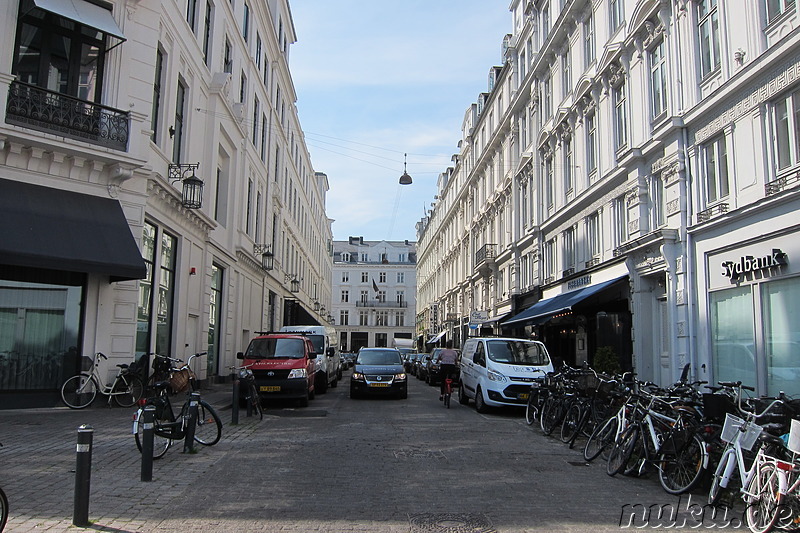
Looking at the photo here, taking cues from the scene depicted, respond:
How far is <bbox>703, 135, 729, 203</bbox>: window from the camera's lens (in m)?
13.8

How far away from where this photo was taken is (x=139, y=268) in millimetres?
13305

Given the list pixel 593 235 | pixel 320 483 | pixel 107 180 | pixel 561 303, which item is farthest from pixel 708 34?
pixel 107 180

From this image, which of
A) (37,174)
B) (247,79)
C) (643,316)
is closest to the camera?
(37,174)

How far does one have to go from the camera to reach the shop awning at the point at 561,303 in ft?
61.3

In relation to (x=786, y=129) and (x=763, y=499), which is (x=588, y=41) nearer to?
(x=786, y=129)

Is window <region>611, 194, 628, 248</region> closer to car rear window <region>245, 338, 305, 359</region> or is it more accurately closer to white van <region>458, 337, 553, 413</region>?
white van <region>458, 337, 553, 413</region>

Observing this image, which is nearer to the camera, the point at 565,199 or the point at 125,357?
the point at 125,357

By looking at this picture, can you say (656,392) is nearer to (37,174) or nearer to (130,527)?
(130,527)

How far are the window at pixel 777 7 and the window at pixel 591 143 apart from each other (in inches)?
349

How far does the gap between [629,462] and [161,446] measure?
647 cm

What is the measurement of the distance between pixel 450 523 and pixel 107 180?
39.0ft

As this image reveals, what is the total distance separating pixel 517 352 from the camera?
15.8 m

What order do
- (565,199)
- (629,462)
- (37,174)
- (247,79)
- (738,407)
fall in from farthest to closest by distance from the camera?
1. (247,79)
2. (565,199)
3. (37,174)
4. (629,462)
5. (738,407)

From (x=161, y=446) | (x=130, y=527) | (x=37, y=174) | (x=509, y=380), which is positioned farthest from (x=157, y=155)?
(x=130, y=527)
